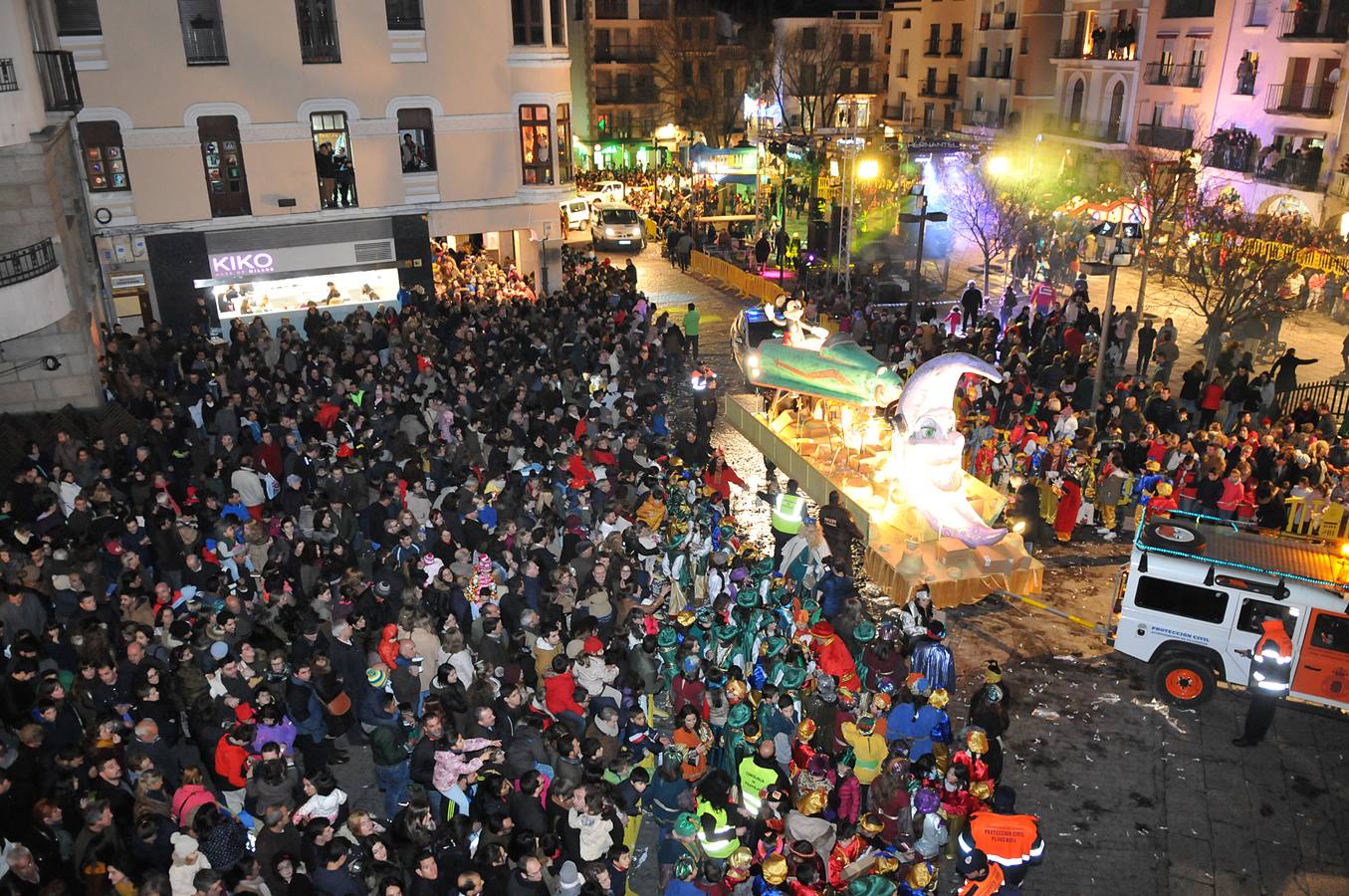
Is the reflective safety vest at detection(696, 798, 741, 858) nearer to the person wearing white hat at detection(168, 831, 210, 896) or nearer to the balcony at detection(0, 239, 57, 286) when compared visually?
the person wearing white hat at detection(168, 831, 210, 896)

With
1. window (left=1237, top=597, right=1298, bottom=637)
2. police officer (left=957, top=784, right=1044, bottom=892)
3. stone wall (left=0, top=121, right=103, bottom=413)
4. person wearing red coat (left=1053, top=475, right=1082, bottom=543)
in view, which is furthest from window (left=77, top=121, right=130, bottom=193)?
window (left=1237, top=597, right=1298, bottom=637)

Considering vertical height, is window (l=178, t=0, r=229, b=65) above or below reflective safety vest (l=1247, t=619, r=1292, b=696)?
above

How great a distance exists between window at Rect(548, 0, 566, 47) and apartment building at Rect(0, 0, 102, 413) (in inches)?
460

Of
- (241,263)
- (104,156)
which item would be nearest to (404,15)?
(241,263)

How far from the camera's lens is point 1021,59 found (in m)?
51.6

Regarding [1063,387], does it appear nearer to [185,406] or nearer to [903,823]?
[903,823]

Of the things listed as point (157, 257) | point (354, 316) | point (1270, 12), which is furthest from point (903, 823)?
point (1270, 12)

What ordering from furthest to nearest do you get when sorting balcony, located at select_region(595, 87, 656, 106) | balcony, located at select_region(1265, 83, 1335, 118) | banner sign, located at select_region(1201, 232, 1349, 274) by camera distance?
balcony, located at select_region(595, 87, 656, 106)
balcony, located at select_region(1265, 83, 1335, 118)
banner sign, located at select_region(1201, 232, 1349, 274)

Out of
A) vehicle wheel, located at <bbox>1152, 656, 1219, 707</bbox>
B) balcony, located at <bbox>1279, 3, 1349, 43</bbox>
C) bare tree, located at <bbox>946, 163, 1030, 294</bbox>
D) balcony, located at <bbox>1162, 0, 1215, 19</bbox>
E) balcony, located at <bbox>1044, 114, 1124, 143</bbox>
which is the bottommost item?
vehicle wheel, located at <bbox>1152, 656, 1219, 707</bbox>

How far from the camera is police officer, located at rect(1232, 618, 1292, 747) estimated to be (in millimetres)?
11031

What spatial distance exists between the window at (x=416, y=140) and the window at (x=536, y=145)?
2495mm

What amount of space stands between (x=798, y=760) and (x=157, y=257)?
21489 mm

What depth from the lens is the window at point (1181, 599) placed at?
39.4ft

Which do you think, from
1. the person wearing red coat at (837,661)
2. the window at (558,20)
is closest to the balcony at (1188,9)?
the window at (558,20)
